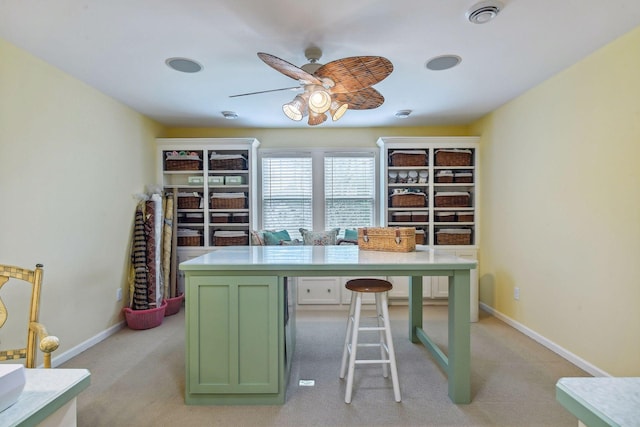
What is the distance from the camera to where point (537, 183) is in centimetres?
289

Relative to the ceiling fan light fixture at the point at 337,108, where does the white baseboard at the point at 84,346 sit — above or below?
below

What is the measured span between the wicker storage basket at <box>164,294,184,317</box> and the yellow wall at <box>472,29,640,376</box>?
376 cm

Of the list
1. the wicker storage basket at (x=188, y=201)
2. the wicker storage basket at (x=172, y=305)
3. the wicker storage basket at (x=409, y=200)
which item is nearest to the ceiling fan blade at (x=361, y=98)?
the wicker storage basket at (x=409, y=200)

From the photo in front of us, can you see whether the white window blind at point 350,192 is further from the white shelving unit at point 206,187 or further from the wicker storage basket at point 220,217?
the wicker storage basket at point 220,217

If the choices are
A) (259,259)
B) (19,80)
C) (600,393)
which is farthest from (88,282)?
(600,393)

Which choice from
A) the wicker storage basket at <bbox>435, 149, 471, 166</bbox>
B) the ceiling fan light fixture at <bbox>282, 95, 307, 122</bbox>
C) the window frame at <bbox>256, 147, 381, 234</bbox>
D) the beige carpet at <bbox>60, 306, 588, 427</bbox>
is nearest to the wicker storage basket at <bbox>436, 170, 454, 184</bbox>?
the wicker storage basket at <bbox>435, 149, 471, 166</bbox>

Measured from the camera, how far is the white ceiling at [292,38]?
177 cm

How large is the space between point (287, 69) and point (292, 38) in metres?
0.46

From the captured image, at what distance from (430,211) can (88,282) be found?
3842mm

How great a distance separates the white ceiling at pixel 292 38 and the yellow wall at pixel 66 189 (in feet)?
0.81

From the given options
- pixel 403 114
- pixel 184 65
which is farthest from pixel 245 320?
pixel 403 114

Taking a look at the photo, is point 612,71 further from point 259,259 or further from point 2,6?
point 2,6

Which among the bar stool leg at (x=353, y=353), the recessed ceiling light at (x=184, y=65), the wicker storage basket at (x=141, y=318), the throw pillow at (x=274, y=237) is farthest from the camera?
the throw pillow at (x=274, y=237)

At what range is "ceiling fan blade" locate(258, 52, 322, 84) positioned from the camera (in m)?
1.65
